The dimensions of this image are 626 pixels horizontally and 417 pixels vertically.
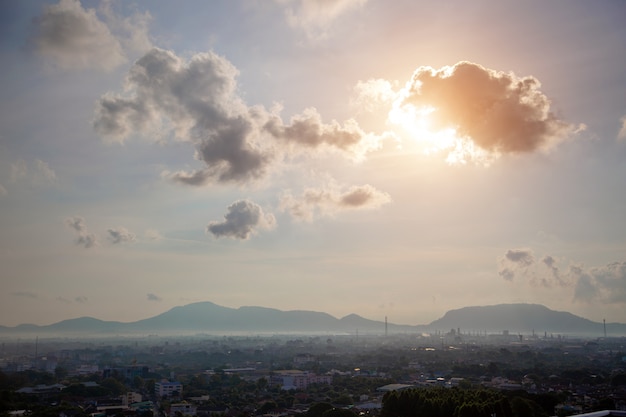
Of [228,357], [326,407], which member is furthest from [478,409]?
[228,357]

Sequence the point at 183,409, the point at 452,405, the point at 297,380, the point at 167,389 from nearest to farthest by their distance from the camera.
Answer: the point at 452,405
the point at 183,409
the point at 167,389
the point at 297,380

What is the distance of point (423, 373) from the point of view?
45.1 meters

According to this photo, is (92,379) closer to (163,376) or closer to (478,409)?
(163,376)

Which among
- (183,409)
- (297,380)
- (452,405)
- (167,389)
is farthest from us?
(297,380)

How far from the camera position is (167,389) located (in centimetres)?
3600

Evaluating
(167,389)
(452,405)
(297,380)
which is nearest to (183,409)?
(167,389)

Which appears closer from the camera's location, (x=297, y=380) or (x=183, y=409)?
(x=183, y=409)

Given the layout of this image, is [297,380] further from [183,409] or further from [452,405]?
[452,405]

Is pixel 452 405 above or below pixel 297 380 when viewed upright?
above

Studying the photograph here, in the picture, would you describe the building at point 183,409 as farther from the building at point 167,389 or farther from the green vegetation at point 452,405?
the green vegetation at point 452,405

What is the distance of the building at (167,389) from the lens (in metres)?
35.2

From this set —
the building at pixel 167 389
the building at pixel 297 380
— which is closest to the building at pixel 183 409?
the building at pixel 167 389

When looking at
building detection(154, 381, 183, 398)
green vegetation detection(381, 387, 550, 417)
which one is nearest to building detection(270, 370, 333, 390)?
building detection(154, 381, 183, 398)

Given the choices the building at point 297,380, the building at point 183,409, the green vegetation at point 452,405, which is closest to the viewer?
the green vegetation at point 452,405
